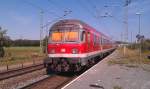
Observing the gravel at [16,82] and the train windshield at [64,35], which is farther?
the train windshield at [64,35]

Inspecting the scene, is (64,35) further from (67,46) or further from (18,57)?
(18,57)

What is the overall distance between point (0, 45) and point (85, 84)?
3445 cm

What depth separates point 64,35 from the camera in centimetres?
1736

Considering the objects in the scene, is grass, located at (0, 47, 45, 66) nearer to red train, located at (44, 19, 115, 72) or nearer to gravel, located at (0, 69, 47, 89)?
gravel, located at (0, 69, 47, 89)

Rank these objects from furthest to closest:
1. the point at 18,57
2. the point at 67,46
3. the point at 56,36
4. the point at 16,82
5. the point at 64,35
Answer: the point at 18,57 → the point at 56,36 → the point at 64,35 → the point at 67,46 → the point at 16,82

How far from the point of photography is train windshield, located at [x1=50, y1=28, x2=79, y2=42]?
17.1 meters

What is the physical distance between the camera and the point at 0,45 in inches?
1772

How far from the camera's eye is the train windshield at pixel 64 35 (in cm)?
1708

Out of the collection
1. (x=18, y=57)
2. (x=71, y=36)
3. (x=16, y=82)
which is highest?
(x=71, y=36)

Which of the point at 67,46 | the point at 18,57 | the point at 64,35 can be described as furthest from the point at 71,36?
the point at 18,57

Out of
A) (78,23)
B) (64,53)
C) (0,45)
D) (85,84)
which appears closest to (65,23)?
(78,23)

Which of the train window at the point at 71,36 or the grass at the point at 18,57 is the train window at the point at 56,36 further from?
the grass at the point at 18,57

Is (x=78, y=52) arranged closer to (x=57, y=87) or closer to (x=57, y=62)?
(x=57, y=62)

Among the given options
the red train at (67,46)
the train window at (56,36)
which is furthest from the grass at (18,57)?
the red train at (67,46)
